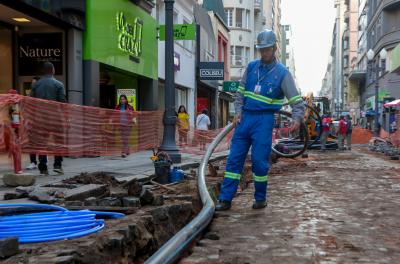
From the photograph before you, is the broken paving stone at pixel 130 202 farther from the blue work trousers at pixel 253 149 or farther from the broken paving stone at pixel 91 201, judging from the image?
the blue work trousers at pixel 253 149

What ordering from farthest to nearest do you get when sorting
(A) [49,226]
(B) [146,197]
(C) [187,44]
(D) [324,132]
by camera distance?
(C) [187,44] < (D) [324,132] < (B) [146,197] < (A) [49,226]

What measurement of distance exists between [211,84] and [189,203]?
89.2ft

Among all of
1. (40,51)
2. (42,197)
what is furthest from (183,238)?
(40,51)

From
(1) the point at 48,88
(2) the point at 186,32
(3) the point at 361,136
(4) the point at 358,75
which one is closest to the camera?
(1) the point at 48,88

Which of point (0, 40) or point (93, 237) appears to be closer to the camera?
point (93, 237)

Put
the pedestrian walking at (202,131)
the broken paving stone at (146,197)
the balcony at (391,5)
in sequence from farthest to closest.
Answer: the balcony at (391,5) → the pedestrian walking at (202,131) → the broken paving stone at (146,197)

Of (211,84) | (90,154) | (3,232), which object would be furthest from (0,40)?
(211,84)

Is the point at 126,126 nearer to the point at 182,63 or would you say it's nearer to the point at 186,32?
the point at 186,32

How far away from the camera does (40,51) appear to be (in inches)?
553

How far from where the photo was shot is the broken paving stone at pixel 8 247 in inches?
124

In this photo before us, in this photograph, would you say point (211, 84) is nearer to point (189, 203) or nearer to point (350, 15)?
point (189, 203)

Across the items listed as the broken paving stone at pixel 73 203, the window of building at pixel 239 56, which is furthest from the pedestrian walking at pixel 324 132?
the window of building at pixel 239 56

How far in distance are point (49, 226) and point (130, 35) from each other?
14.0 m

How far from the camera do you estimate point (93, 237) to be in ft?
12.1
